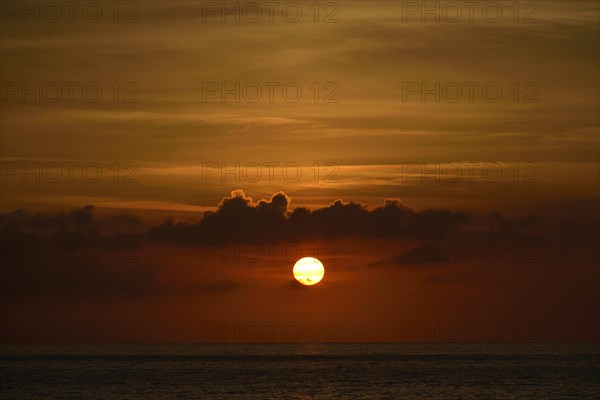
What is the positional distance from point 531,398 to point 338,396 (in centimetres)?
1927

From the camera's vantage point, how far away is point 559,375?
142 meters

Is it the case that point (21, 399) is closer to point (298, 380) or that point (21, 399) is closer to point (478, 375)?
point (298, 380)

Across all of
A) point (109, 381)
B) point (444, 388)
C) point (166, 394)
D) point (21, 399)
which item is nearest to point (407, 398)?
point (444, 388)

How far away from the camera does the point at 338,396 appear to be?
3971 inches

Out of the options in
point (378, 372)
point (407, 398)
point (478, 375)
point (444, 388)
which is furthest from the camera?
point (378, 372)

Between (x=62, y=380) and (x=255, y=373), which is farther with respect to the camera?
(x=255, y=373)

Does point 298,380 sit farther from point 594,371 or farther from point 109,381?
point 594,371

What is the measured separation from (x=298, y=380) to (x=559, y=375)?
40290 mm

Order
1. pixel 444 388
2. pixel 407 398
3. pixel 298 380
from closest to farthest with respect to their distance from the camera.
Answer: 1. pixel 407 398
2. pixel 444 388
3. pixel 298 380

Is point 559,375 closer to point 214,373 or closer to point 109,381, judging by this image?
point 214,373

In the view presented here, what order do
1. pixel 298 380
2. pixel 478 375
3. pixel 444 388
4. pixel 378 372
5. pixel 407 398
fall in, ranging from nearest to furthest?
pixel 407 398 < pixel 444 388 < pixel 298 380 < pixel 478 375 < pixel 378 372

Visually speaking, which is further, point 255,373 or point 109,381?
point 255,373

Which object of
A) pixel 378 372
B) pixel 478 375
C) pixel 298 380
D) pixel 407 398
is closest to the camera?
pixel 407 398

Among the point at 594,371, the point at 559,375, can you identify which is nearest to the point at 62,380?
the point at 559,375
